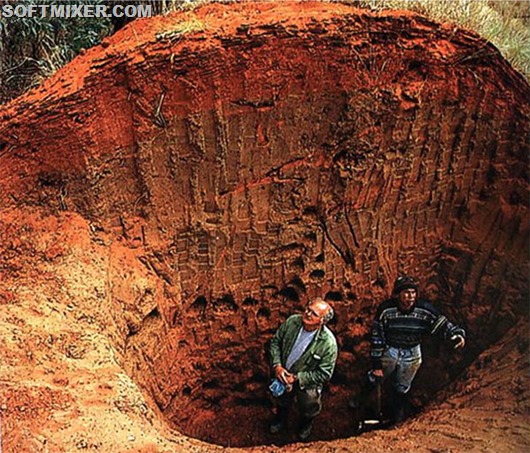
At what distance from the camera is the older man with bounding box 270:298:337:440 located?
6.10 m

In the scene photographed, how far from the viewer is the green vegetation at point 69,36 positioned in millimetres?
6793

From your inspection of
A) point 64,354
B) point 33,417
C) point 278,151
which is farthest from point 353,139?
point 33,417

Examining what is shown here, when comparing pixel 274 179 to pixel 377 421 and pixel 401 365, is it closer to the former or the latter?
pixel 401 365

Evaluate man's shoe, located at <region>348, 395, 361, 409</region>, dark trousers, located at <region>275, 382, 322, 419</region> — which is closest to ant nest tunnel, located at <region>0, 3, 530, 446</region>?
man's shoe, located at <region>348, 395, 361, 409</region>

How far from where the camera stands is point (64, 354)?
5.09 meters

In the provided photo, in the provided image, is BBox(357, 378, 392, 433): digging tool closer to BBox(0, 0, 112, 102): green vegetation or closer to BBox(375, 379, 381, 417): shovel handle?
BBox(375, 379, 381, 417): shovel handle

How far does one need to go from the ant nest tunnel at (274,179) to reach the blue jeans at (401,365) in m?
0.54

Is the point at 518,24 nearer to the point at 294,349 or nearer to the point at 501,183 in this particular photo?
the point at 501,183

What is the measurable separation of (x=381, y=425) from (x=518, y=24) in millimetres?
3993

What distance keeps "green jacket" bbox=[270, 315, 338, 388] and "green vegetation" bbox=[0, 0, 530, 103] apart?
2.79 meters

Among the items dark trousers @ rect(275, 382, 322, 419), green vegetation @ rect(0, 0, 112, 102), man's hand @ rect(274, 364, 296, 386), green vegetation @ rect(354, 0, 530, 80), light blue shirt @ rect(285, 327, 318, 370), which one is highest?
green vegetation @ rect(354, 0, 530, 80)

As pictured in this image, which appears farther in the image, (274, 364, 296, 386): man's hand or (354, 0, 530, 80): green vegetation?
(354, 0, 530, 80): green vegetation

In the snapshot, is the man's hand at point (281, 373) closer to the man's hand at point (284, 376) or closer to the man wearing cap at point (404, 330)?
the man's hand at point (284, 376)

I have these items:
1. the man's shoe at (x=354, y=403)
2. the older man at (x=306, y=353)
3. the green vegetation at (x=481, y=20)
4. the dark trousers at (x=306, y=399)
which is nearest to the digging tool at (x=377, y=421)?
the man's shoe at (x=354, y=403)
